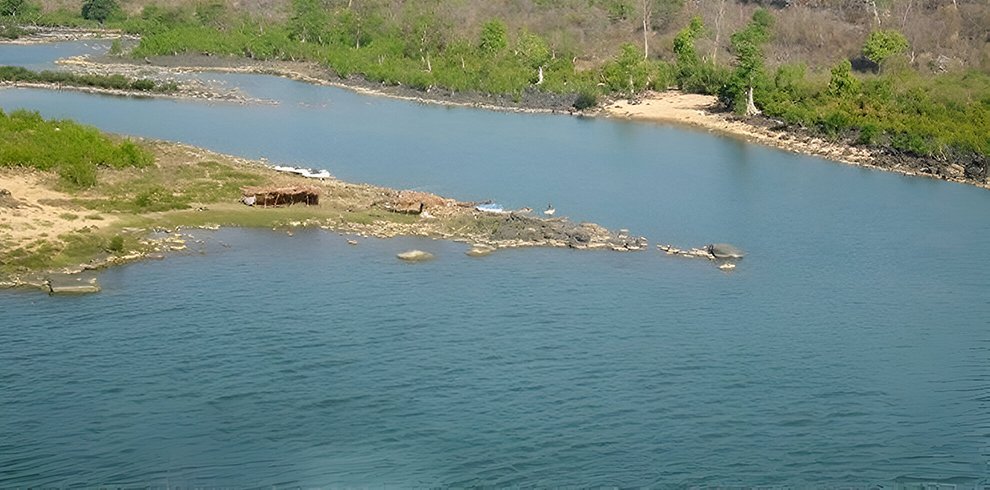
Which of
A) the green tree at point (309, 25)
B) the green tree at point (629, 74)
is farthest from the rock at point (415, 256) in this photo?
the green tree at point (309, 25)

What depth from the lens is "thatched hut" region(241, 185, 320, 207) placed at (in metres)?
39.0

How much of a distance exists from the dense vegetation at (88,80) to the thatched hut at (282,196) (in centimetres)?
3203

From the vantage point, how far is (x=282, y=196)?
39125 millimetres

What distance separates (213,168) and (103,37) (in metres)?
64.0

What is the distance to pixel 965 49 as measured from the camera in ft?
228

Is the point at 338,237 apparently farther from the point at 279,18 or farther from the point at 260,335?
the point at 279,18

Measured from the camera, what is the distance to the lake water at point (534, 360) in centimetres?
2139

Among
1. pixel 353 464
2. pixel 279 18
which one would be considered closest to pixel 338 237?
pixel 353 464

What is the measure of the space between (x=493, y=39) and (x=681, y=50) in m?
12.0

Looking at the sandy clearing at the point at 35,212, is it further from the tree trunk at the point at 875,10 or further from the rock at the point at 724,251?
the tree trunk at the point at 875,10

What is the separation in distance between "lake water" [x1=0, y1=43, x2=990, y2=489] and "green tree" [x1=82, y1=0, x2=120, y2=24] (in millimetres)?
76400

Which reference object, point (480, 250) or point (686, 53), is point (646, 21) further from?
point (480, 250)

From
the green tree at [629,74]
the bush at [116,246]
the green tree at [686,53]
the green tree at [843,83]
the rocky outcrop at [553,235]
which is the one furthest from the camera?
the green tree at [686,53]

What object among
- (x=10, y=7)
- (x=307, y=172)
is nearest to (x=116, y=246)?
(x=307, y=172)
